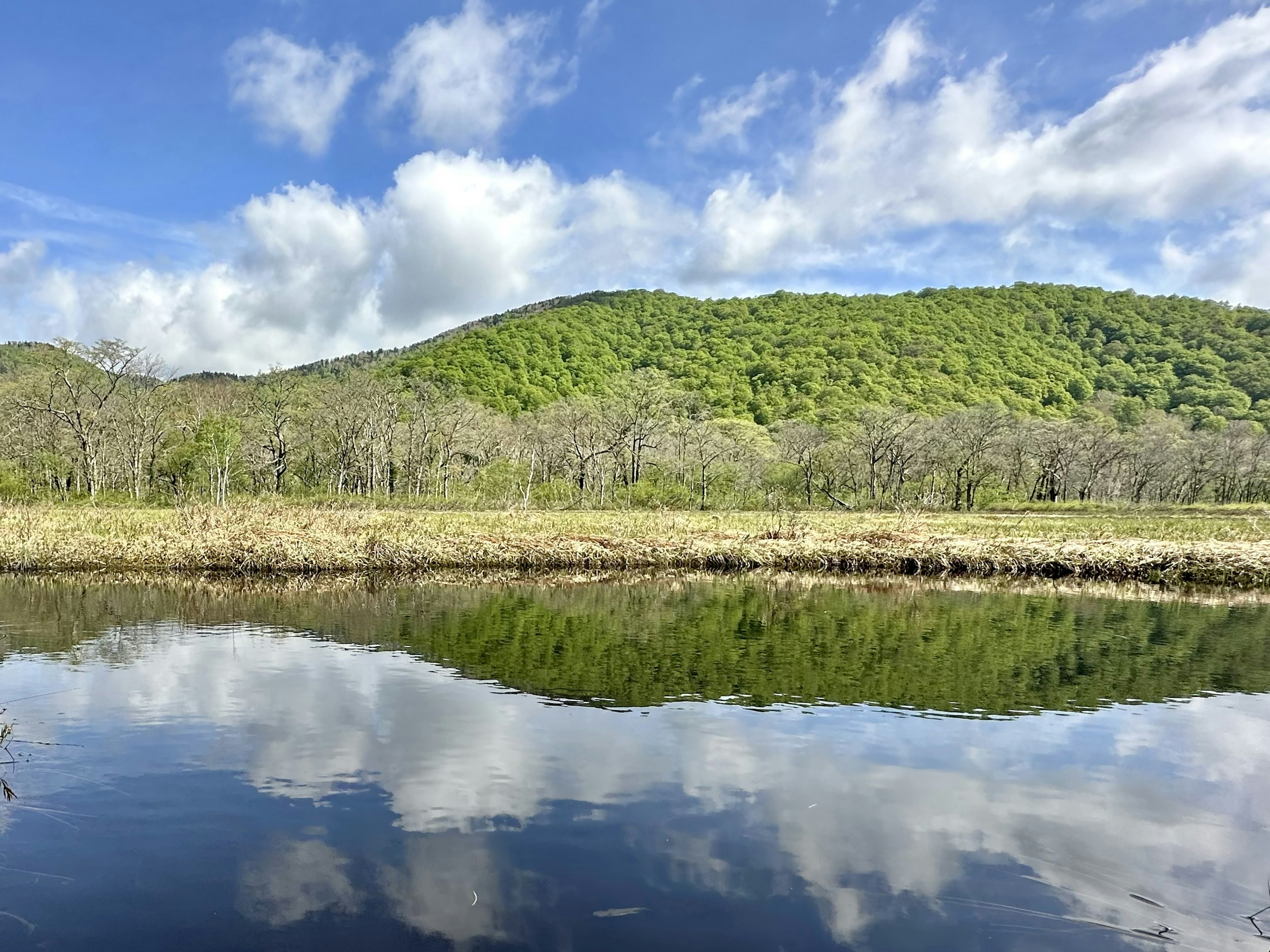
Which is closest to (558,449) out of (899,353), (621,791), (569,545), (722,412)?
(722,412)

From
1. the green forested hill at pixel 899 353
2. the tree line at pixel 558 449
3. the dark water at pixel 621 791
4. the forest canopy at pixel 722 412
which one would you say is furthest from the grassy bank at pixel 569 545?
the green forested hill at pixel 899 353

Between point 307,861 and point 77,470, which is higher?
point 77,470

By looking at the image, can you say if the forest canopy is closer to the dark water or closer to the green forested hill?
the green forested hill

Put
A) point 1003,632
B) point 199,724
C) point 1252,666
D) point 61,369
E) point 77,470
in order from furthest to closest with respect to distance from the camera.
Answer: point 77,470, point 61,369, point 1003,632, point 1252,666, point 199,724

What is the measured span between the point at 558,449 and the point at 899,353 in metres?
54.3

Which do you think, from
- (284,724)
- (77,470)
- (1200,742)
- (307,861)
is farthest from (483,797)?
(77,470)

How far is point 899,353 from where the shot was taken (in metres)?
104

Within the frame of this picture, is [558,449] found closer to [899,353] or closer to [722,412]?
[722,412]

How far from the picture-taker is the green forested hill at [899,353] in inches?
3765

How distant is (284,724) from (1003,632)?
15.2 m

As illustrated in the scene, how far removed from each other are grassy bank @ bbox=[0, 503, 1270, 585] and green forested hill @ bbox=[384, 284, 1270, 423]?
60397 mm

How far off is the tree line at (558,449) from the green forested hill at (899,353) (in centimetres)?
869

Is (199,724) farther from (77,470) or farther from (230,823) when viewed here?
(77,470)

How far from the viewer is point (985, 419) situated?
69.1 m
